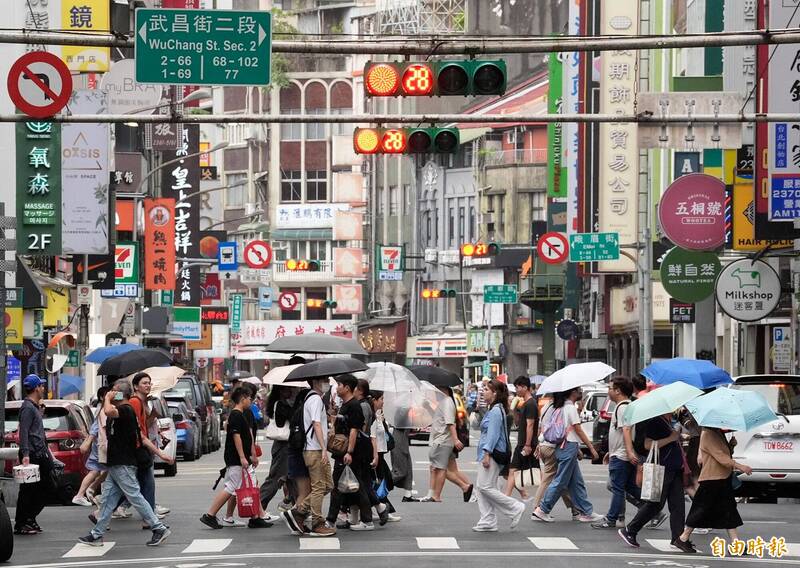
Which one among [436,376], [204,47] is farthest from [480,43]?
[436,376]

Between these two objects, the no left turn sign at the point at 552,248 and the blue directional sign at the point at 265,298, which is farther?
the blue directional sign at the point at 265,298

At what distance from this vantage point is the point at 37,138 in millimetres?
42438

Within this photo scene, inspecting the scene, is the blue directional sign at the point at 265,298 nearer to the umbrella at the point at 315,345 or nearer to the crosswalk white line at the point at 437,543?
the umbrella at the point at 315,345

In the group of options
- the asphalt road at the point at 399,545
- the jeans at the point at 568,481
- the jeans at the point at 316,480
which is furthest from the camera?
the jeans at the point at 568,481

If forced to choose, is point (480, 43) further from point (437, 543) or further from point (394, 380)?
point (394, 380)

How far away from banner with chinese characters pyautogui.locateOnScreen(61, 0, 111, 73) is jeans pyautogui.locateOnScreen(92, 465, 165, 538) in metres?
26.7

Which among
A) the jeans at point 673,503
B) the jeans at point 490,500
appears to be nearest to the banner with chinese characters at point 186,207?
the jeans at point 490,500

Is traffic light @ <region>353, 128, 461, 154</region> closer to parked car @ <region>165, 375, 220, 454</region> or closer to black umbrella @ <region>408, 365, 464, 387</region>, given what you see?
black umbrella @ <region>408, 365, 464, 387</region>

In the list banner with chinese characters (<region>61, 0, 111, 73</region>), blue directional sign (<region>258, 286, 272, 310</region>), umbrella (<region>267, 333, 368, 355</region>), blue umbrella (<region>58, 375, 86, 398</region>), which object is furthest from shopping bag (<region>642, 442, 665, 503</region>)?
blue directional sign (<region>258, 286, 272, 310</region>)

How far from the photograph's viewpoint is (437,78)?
68.7ft

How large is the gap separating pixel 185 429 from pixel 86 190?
26.1 feet

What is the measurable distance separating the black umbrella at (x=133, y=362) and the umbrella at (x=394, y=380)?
113 inches

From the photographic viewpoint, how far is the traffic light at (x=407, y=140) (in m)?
22.5

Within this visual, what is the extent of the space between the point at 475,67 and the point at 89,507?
9.94 metres
